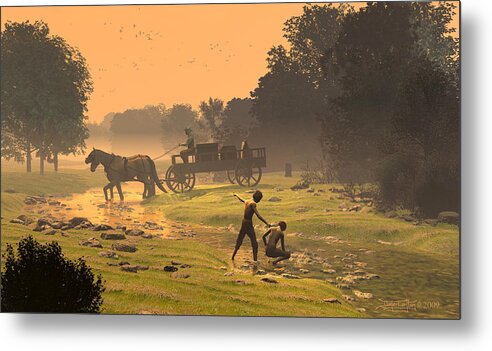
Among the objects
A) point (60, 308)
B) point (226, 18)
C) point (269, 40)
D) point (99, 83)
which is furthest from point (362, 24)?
point (60, 308)

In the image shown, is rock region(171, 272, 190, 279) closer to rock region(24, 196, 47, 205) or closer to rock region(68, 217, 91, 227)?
rock region(68, 217, 91, 227)

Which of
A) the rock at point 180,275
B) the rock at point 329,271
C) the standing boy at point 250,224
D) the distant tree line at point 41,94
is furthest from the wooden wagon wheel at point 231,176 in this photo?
the distant tree line at point 41,94

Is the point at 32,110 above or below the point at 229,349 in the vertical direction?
above

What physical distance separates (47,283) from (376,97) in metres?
5.65

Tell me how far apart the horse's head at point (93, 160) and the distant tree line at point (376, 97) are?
2.61 m

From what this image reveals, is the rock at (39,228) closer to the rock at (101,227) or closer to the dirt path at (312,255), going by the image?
the dirt path at (312,255)

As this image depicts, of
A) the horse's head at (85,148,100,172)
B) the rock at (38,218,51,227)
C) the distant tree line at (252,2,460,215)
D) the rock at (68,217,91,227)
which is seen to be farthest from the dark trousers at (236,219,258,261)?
the rock at (38,218,51,227)

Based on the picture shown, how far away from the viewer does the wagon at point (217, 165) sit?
32.5 feet

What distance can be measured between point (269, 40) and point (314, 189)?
7.74 ft

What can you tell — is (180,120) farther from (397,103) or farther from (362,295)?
(362,295)

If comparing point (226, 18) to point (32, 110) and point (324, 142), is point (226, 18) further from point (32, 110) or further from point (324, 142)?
point (32, 110)

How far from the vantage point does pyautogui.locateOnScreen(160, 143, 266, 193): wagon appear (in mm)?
9914

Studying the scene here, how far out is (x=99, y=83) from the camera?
10.3 metres
